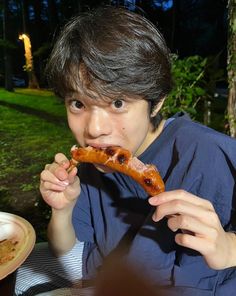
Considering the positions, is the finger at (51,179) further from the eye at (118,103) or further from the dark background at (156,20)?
the dark background at (156,20)

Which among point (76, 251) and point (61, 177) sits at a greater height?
point (61, 177)

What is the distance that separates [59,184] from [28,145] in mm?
3946

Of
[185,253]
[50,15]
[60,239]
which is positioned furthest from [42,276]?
[50,15]

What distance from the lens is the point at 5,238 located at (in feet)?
4.06

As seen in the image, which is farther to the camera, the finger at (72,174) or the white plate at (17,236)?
the finger at (72,174)

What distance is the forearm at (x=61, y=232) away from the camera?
1.62 metres

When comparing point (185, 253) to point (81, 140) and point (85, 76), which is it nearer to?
point (81, 140)

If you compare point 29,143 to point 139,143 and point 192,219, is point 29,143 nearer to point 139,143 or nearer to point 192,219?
point 139,143

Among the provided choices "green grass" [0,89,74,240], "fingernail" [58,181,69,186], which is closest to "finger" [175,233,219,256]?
"fingernail" [58,181,69,186]

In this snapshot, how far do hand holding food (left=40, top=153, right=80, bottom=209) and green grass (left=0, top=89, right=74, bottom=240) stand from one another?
173cm

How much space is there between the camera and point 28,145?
5.21m

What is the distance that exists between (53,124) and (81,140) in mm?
4502

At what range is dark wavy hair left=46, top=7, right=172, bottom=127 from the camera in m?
1.26

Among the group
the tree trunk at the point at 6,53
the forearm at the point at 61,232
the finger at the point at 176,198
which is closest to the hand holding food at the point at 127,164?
the finger at the point at 176,198
